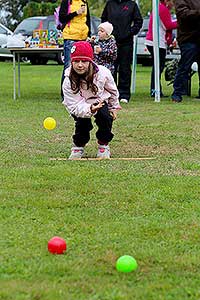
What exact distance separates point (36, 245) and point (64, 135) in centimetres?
417

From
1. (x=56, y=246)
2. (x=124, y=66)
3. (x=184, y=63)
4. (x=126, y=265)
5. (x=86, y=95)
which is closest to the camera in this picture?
(x=126, y=265)

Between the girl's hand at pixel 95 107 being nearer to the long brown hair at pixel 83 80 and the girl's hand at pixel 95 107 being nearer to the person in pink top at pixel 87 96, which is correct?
the person in pink top at pixel 87 96

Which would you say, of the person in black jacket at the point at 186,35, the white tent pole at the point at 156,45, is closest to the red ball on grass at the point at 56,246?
the person in black jacket at the point at 186,35

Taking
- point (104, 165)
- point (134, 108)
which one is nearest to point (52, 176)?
point (104, 165)

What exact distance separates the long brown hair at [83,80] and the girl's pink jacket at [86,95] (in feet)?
0.13

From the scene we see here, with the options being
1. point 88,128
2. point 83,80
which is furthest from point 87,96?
point 88,128

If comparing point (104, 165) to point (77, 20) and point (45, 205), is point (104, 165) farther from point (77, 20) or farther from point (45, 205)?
point (77, 20)

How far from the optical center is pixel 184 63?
12148 mm

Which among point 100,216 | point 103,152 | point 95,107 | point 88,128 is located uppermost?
point 95,107

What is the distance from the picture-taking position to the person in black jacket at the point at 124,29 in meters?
12.2

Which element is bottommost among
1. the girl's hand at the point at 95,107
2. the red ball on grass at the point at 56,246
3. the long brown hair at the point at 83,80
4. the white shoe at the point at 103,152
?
the white shoe at the point at 103,152

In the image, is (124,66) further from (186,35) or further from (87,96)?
(87,96)

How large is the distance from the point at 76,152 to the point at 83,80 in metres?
0.71

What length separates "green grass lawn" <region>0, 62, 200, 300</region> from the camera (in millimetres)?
3734
